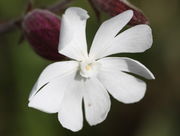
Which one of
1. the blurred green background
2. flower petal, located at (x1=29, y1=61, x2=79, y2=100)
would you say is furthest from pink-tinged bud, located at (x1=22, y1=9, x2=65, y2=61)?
the blurred green background

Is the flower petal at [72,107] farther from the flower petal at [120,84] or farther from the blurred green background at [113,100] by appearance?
the blurred green background at [113,100]

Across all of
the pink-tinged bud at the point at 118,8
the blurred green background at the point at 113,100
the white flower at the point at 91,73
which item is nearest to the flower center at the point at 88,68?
the white flower at the point at 91,73

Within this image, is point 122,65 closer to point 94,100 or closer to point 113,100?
point 94,100

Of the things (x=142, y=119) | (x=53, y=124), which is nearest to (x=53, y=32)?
(x=53, y=124)

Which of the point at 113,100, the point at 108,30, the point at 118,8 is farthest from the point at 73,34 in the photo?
the point at 113,100

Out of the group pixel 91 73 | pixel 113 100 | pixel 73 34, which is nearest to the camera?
pixel 73 34

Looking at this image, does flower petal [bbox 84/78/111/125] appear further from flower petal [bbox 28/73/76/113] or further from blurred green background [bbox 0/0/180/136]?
blurred green background [bbox 0/0/180/136]
